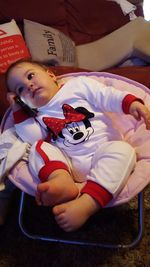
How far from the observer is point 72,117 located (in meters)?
1.10

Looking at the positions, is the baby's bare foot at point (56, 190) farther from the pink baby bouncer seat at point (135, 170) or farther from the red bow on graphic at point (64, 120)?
the red bow on graphic at point (64, 120)

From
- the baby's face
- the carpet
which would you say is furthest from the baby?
the carpet

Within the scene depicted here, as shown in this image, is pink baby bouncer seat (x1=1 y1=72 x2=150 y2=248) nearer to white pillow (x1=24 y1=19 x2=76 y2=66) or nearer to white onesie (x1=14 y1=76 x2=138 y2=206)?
white onesie (x1=14 y1=76 x2=138 y2=206)

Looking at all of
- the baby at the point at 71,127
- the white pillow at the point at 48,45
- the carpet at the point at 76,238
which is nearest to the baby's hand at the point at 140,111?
the baby at the point at 71,127

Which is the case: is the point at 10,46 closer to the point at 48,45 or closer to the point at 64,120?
the point at 48,45

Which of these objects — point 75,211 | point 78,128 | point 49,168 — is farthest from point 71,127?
point 75,211

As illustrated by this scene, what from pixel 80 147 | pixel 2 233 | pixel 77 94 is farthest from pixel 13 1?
pixel 2 233

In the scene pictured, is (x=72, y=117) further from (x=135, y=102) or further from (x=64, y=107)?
(x=135, y=102)

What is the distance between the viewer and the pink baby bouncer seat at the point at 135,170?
0.95 m

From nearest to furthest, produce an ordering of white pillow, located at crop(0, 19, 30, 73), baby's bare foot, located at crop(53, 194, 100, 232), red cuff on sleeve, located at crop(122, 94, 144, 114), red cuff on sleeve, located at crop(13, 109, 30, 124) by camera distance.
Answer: baby's bare foot, located at crop(53, 194, 100, 232), red cuff on sleeve, located at crop(122, 94, 144, 114), red cuff on sleeve, located at crop(13, 109, 30, 124), white pillow, located at crop(0, 19, 30, 73)

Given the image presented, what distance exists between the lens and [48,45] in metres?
1.56

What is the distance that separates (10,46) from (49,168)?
726 millimetres

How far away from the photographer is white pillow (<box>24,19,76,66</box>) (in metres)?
1.53

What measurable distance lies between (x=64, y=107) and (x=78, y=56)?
0.61 metres
